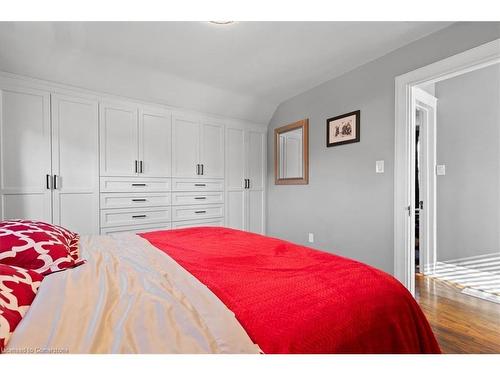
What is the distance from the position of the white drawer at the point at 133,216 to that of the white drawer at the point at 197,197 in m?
0.18

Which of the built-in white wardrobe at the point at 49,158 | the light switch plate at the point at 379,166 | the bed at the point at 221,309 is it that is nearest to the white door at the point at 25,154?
the built-in white wardrobe at the point at 49,158

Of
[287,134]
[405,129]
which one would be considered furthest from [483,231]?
[287,134]

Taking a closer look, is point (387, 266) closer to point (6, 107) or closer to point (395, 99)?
point (395, 99)

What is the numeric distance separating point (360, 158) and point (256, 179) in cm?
174

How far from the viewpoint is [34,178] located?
254 centimetres

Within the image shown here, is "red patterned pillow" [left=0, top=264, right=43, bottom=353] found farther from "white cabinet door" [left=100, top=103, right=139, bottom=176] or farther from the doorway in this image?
the doorway

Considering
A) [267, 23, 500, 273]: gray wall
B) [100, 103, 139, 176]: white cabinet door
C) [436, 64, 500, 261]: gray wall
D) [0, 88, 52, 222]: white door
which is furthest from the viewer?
[100, 103, 139, 176]: white cabinet door

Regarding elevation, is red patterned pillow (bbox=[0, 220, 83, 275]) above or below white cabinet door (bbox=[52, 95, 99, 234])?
below

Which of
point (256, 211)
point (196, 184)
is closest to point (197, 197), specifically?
point (196, 184)

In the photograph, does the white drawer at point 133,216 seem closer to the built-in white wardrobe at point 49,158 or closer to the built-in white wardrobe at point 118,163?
the built-in white wardrobe at point 118,163

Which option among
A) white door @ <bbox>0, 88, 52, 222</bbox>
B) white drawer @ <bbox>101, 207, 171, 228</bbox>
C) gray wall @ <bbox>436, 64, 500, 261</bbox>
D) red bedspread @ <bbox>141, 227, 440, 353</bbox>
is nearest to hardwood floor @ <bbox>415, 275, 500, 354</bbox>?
gray wall @ <bbox>436, 64, 500, 261</bbox>

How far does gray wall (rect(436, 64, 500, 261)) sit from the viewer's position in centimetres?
279

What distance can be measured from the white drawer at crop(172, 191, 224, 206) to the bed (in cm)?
216

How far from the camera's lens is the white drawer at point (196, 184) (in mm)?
3398
